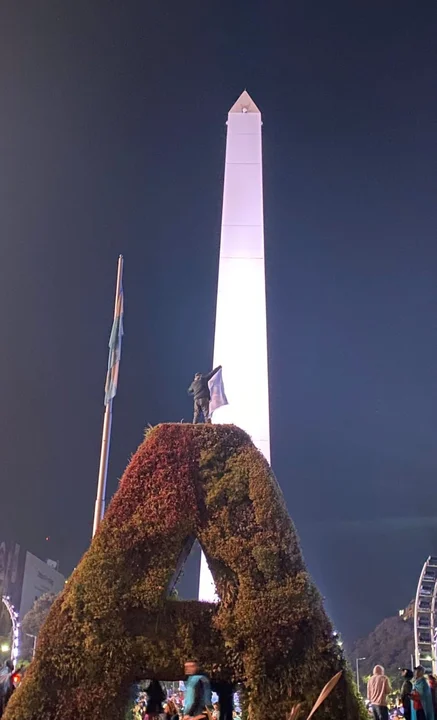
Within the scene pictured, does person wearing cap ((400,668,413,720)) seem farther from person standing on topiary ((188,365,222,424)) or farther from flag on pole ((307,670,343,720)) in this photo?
person standing on topiary ((188,365,222,424))

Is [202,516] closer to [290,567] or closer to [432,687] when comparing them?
[290,567]

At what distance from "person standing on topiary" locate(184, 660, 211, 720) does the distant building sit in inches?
1961

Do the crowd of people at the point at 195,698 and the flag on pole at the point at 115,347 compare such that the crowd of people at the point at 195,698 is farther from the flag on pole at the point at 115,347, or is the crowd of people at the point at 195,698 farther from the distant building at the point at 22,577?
the distant building at the point at 22,577

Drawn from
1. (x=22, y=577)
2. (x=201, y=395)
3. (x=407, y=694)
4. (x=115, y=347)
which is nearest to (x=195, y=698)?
(x=407, y=694)

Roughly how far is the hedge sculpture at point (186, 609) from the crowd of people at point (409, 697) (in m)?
1.77

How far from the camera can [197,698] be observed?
6742 mm

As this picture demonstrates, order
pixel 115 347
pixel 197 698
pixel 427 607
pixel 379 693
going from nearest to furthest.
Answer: pixel 197 698
pixel 379 693
pixel 115 347
pixel 427 607

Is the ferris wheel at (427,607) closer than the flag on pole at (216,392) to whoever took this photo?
No

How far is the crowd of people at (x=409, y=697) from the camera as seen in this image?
8.99m

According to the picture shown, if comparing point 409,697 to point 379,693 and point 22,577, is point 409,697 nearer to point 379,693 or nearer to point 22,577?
point 379,693

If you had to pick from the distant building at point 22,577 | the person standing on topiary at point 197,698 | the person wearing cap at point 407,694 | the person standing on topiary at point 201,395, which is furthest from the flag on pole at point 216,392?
the distant building at point 22,577

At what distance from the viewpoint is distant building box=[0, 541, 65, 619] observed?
5581 centimetres

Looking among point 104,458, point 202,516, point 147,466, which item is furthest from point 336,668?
point 104,458

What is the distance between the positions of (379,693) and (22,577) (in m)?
55.2
